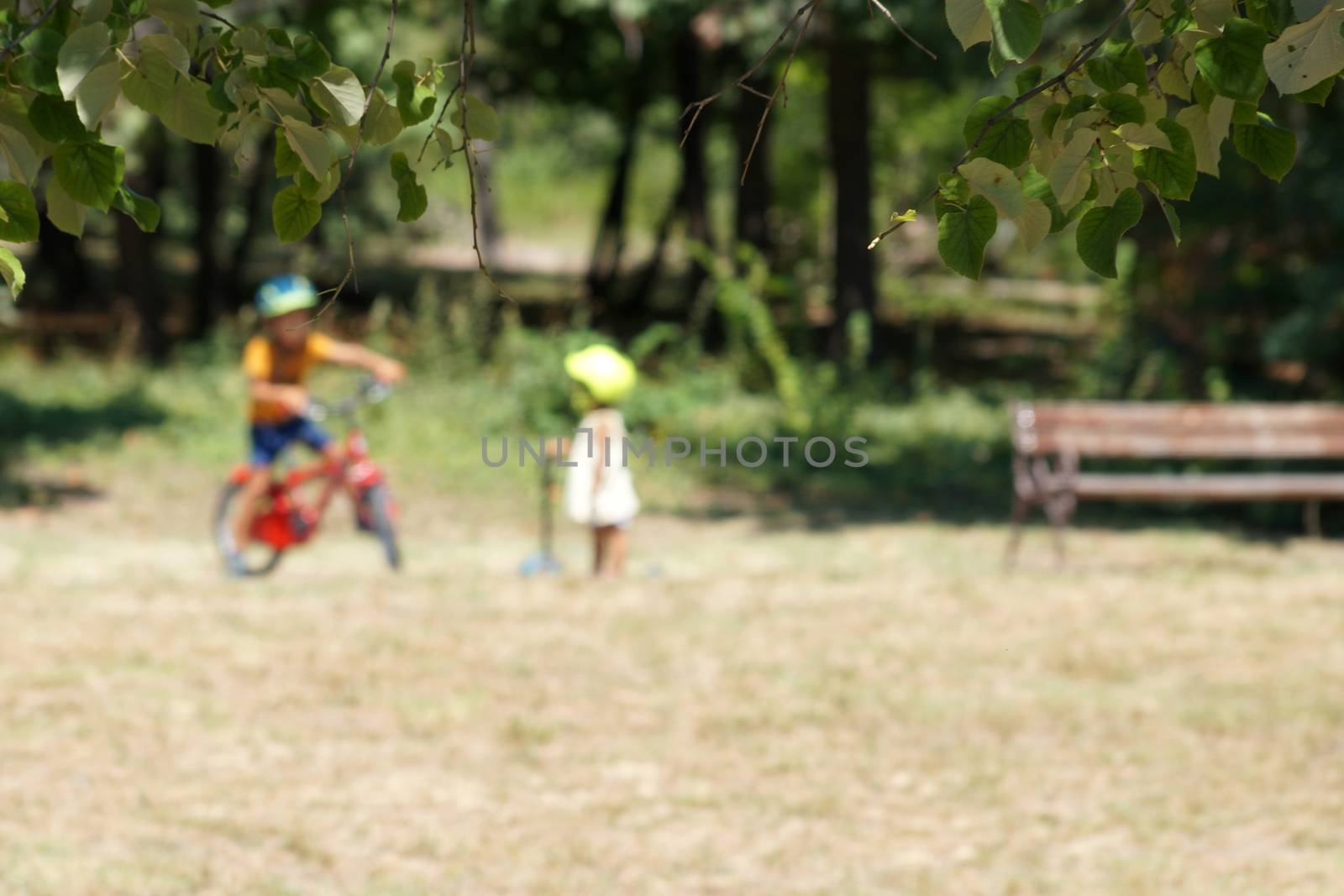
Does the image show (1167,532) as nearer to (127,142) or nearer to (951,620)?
(951,620)

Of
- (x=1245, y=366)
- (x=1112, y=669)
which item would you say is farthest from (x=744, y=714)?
(x=1245, y=366)

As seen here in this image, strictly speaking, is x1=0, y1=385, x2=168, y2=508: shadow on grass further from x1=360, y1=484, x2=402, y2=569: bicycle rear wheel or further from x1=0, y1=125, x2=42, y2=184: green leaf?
x1=0, y1=125, x2=42, y2=184: green leaf

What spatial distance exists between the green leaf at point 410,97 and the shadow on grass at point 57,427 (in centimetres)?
976

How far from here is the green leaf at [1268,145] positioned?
8.17ft

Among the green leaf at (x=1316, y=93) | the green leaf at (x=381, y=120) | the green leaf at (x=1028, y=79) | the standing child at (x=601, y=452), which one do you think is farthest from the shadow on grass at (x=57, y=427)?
the green leaf at (x=1316, y=93)

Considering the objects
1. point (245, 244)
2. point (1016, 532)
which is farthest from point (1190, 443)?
point (245, 244)

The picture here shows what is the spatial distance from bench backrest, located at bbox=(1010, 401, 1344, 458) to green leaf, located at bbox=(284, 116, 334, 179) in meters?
7.08

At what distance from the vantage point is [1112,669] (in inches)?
263

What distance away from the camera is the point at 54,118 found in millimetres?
2363

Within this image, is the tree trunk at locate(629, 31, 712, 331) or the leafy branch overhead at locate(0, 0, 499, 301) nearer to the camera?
the leafy branch overhead at locate(0, 0, 499, 301)

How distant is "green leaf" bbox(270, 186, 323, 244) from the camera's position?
258 centimetres

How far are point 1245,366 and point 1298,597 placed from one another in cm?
413

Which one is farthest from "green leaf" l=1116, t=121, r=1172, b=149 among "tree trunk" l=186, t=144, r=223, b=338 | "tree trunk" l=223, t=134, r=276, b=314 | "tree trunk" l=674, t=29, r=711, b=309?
"tree trunk" l=223, t=134, r=276, b=314

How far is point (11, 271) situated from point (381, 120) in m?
0.64
